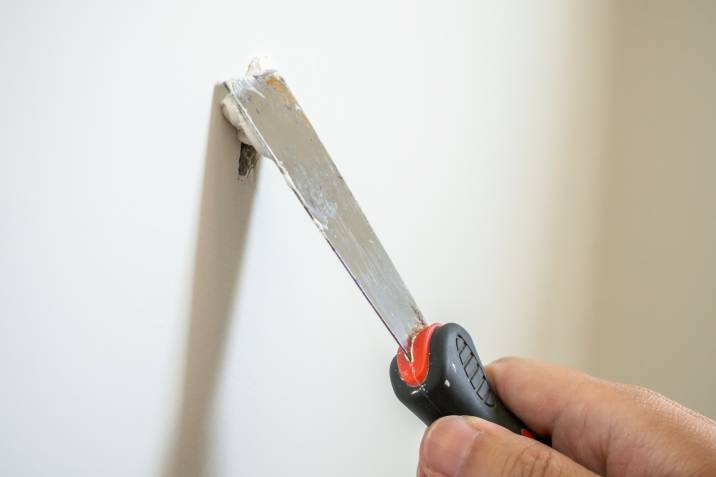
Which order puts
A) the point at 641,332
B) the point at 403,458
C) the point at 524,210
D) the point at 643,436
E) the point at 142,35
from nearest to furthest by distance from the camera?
1. the point at 142,35
2. the point at 643,436
3. the point at 403,458
4. the point at 524,210
5. the point at 641,332

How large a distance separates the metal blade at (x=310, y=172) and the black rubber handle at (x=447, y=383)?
0.03m

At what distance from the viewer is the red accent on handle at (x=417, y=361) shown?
306mm

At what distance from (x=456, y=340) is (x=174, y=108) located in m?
0.19

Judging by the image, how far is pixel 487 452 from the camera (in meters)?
0.31

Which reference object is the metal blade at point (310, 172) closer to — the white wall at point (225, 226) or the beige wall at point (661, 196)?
the white wall at point (225, 226)

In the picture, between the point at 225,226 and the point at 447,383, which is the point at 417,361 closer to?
the point at 447,383

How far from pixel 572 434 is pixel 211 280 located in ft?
0.97

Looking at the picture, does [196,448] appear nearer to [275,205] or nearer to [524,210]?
[275,205]

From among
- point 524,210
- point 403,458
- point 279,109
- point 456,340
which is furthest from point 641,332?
point 279,109

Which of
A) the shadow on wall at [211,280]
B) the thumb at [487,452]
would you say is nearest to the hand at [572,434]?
the thumb at [487,452]

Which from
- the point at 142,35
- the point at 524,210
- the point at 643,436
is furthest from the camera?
the point at 524,210

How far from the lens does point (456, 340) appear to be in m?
0.32

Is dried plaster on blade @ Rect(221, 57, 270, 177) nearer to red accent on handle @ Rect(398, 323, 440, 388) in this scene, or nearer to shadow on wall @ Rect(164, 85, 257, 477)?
shadow on wall @ Rect(164, 85, 257, 477)

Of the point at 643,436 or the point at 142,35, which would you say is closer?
the point at 142,35
